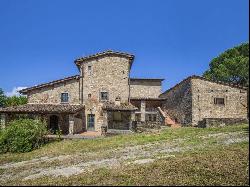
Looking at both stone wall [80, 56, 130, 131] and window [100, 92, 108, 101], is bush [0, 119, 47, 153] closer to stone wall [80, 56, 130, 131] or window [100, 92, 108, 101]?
stone wall [80, 56, 130, 131]

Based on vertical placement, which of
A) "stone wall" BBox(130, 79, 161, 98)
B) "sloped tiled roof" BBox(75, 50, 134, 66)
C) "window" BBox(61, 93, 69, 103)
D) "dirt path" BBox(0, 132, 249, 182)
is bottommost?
"dirt path" BBox(0, 132, 249, 182)

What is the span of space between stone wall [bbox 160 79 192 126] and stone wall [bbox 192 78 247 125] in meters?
0.72

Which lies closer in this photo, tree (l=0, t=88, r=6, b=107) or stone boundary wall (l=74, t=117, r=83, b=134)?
stone boundary wall (l=74, t=117, r=83, b=134)

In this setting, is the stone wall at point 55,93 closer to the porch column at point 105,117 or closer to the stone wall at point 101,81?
the stone wall at point 101,81

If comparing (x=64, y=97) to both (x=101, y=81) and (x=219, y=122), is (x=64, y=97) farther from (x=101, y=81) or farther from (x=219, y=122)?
(x=219, y=122)

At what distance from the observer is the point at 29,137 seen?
857 inches

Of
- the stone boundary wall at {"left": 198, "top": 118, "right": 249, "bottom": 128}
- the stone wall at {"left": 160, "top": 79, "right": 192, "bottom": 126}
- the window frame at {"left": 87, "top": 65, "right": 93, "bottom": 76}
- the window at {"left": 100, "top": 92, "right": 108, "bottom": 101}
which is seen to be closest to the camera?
the stone boundary wall at {"left": 198, "top": 118, "right": 249, "bottom": 128}

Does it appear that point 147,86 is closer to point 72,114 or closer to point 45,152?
point 72,114

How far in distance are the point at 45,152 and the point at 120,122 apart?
14.0 m

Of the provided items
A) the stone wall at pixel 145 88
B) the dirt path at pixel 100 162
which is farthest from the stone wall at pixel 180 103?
the dirt path at pixel 100 162

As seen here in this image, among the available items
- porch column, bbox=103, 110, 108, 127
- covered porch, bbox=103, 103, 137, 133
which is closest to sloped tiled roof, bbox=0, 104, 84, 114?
porch column, bbox=103, 110, 108, 127

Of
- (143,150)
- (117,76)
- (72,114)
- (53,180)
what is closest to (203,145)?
(143,150)

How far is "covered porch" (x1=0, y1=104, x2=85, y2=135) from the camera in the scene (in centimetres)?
2823

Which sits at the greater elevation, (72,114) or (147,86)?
(147,86)
